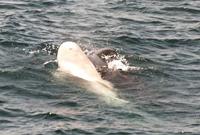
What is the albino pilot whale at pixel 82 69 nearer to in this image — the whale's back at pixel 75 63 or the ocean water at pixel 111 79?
the whale's back at pixel 75 63

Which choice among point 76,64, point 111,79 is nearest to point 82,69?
point 76,64

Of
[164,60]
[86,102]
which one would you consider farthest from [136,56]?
[86,102]

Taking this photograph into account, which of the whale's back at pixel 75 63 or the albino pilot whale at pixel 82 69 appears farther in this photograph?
the whale's back at pixel 75 63

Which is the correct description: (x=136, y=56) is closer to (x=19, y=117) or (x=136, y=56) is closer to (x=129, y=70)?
(x=129, y=70)

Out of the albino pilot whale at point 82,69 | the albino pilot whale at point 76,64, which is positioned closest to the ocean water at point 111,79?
the albino pilot whale at point 82,69

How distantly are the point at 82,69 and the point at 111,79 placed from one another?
34.6 inches

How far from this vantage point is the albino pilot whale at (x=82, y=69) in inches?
566

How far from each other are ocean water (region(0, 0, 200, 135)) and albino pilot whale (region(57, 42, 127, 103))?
0.29 meters

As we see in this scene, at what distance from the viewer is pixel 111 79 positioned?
15.4 m

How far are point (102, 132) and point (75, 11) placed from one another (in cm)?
1127

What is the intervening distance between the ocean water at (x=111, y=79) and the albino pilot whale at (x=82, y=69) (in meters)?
0.29

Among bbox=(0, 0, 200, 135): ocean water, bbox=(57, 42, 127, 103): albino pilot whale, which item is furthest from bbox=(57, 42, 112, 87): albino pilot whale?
bbox=(0, 0, 200, 135): ocean water

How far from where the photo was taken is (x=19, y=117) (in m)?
12.8

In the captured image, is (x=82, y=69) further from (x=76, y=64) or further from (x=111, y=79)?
(x=111, y=79)
